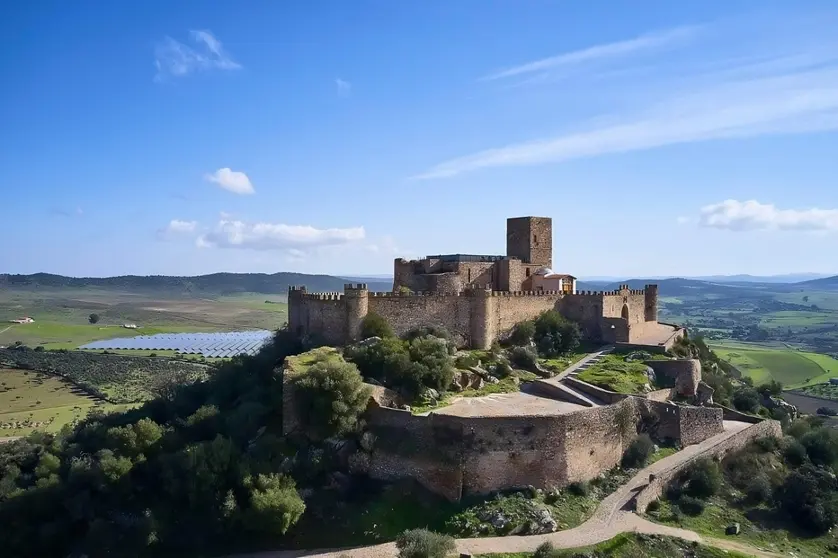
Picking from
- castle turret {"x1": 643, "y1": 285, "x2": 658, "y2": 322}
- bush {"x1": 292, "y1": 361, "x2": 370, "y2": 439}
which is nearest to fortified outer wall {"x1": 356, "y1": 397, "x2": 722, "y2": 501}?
bush {"x1": 292, "y1": 361, "x2": 370, "y2": 439}

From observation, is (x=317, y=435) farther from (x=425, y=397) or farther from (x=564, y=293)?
(x=564, y=293)

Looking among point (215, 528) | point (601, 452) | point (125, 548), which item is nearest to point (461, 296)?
point (601, 452)

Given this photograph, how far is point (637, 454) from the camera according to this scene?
91.1 ft

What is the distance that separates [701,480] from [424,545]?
1261 centimetres

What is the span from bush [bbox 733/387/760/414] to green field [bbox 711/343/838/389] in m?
34.1

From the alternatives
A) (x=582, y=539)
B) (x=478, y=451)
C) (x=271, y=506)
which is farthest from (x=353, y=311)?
(x=582, y=539)

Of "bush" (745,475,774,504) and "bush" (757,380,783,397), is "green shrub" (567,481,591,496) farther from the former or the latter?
"bush" (757,380,783,397)

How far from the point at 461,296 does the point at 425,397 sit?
325 inches

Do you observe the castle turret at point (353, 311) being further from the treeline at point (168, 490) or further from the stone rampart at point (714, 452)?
the stone rampart at point (714, 452)

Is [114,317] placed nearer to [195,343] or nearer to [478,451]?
[195,343]

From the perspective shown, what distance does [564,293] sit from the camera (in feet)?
132

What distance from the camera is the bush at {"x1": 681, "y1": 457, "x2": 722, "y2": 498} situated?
26297mm

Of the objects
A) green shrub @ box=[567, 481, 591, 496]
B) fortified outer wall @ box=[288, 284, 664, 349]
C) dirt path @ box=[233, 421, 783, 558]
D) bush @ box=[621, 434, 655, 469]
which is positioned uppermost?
fortified outer wall @ box=[288, 284, 664, 349]

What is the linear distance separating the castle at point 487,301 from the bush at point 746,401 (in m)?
4.72
